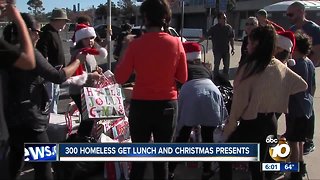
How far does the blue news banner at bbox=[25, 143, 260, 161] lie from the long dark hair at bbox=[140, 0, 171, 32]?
1017mm

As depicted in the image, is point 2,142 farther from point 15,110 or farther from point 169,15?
point 169,15

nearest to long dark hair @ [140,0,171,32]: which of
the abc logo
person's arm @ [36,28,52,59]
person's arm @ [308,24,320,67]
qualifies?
the abc logo

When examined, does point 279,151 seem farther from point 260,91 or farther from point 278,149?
point 260,91

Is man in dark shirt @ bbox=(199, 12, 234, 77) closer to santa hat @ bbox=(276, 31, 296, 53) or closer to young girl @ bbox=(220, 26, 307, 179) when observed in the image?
santa hat @ bbox=(276, 31, 296, 53)

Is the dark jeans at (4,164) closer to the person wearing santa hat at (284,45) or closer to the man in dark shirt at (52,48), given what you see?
the man in dark shirt at (52,48)

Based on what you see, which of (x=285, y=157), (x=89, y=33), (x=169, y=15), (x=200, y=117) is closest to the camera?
(x=169, y=15)

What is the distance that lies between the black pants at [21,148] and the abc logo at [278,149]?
6.15 feet

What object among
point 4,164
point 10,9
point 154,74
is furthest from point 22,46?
point 4,164

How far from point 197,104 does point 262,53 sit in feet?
3.44

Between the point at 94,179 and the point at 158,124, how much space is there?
4.22 feet

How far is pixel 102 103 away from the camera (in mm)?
4512

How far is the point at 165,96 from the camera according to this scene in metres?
3.28

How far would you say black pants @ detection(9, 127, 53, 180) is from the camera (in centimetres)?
304

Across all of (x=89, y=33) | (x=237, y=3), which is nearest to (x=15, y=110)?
(x=89, y=33)
